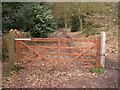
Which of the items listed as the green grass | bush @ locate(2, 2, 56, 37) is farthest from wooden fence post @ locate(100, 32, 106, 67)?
bush @ locate(2, 2, 56, 37)

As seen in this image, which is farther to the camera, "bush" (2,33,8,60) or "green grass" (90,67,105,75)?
"bush" (2,33,8,60)

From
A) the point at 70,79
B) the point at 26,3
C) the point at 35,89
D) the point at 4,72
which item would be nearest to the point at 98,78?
the point at 70,79

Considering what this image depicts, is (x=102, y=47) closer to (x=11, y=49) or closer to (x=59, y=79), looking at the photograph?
(x=59, y=79)

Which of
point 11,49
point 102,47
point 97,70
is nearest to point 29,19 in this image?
point 11,49

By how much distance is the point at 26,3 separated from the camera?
15.6m

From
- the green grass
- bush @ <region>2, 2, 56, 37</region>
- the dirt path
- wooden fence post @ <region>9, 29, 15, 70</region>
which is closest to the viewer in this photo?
the dirt path

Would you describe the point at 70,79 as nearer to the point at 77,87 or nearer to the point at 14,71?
the point at 77,87

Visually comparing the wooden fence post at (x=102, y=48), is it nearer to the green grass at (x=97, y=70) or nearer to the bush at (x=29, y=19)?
the green grass at (x=97, y=70)

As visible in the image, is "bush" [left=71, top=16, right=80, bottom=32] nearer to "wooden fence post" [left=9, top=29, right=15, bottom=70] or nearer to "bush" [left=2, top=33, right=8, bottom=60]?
"bush" [left=2, top=33, right=8, bottom=60]

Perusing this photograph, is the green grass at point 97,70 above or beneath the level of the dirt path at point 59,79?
above

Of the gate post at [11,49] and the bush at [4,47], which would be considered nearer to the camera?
the gate post at [11,49]

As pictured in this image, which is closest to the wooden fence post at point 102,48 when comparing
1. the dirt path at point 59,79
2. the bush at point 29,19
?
the dirt path at point 59,79

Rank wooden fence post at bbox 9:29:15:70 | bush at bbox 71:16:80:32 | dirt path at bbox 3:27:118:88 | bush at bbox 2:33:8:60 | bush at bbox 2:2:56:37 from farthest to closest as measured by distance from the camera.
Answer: bush at bbox 71:16:80:32, bush at bbox 2:2:56:37, bush at bbox 2:33:8:60, wooden fence post at bbox 9:29:15:70, dirt path at bbox 3:27:118:88

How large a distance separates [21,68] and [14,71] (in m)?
0.45
